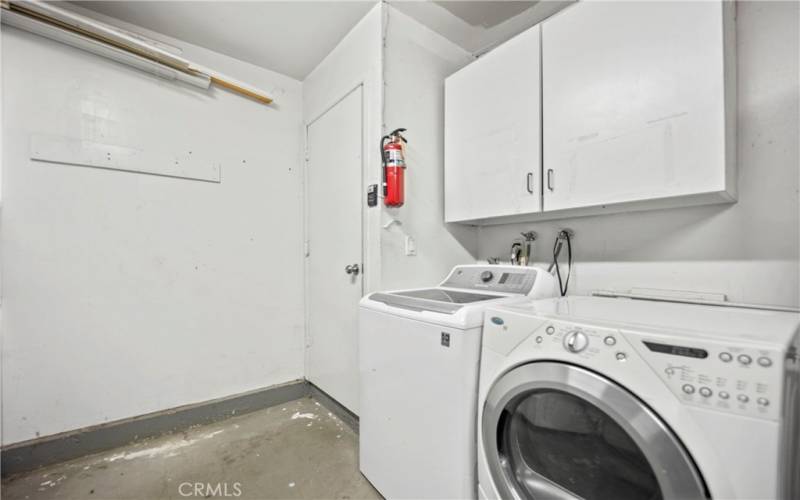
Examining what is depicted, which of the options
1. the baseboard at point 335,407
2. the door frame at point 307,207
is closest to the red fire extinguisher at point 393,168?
the door frame at point 307,207

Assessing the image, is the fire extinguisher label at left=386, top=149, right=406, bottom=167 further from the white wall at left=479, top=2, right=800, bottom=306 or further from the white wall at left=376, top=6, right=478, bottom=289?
the white wall at left=479, top=2, right=800, bottom=306

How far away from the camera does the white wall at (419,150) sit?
5.89ft

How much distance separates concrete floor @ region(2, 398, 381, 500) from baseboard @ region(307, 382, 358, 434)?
5cm

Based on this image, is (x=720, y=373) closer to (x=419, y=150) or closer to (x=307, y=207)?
(x=419, y=150)

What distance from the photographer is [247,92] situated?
2209 mm

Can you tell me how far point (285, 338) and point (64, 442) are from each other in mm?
1225

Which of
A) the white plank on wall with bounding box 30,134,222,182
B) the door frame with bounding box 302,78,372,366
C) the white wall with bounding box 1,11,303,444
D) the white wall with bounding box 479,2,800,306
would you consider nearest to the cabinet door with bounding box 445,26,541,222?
the door frame with bounding box 302,78,372,366

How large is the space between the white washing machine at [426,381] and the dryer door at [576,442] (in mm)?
126

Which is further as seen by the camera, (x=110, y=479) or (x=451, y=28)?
(x=451, y=28)

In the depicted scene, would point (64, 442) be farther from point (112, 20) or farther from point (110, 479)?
point (112, 20)

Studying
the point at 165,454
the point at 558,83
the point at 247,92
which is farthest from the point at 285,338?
the point at 558,83

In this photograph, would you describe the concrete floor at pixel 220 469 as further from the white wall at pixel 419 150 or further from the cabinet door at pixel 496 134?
the cabinet door at pixel 496 134

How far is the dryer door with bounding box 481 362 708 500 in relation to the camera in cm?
69

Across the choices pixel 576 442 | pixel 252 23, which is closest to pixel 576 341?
pixel 576 442
